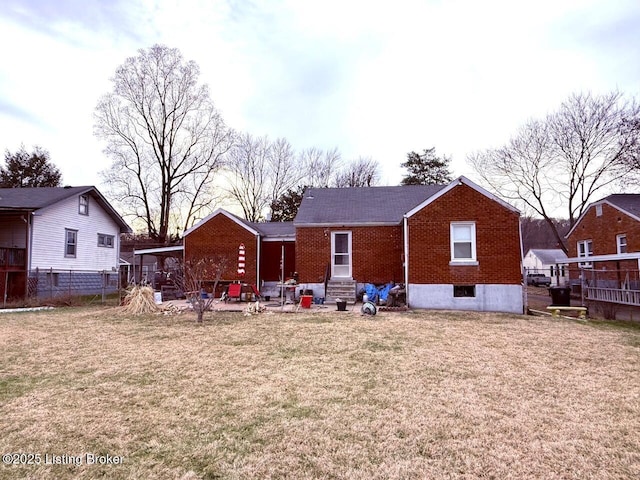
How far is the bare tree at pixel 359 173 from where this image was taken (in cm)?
4166

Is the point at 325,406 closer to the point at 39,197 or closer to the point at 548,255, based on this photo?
the point at 39,197

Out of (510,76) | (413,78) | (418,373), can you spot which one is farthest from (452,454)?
(510,76)

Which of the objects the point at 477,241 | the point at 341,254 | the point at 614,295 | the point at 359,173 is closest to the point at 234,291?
the point at 341,254

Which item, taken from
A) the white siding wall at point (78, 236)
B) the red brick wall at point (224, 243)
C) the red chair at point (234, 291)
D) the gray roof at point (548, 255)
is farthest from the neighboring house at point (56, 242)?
the gray roof at point (548, 255)

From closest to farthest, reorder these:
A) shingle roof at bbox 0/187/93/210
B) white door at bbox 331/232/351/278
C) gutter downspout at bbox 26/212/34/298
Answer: white door at bbox 331/232/351/278 → gutter downspout at bbox 26/212/34/298 → shingle roof at bbox 0/187/93/210

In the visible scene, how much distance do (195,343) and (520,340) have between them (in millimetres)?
7230

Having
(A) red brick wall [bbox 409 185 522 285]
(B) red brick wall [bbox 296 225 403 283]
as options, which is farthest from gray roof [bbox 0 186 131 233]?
(A) red brick wall [bbox 409 185 522 285]

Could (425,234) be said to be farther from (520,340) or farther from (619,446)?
(619,446)

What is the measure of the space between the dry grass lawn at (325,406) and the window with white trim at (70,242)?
51.3 feet

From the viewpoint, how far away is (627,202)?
2184 centimetres

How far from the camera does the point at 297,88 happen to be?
636 inches

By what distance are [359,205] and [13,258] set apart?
17534mm

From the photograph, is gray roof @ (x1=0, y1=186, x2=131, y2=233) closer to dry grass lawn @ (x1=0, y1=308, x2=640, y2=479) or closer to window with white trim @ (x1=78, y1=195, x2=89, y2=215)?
window with white trim @ (x1=78, y1=195, x2=89, y2=215)

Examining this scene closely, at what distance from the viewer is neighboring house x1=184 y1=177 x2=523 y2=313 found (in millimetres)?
13984
